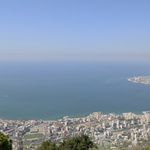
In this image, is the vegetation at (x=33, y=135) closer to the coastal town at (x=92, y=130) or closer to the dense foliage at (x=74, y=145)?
the coastal town at (x=92, y=130)

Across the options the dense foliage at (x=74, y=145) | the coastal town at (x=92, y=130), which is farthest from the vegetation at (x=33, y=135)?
the dense foliage at (x=74, y=145)

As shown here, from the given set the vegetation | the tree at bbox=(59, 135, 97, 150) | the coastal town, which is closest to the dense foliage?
the tree at bbox=(59, 135, 97, 150)

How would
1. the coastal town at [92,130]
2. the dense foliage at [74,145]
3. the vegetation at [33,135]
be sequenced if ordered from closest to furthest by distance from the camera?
the dense foliage at [74,145], the coastal town at [92,130], the vegetation at [33,135]

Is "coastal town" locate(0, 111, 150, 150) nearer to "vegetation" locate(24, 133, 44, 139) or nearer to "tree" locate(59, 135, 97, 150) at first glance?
"vegetation" locate(24, 133, 44, 139)

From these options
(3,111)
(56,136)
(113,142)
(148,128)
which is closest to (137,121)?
(148,128)

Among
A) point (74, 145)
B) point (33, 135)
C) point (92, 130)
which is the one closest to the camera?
point (74, 145)

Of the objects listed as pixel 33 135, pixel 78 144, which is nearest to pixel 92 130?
pixel 33 135

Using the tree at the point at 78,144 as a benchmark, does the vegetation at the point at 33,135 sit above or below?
below

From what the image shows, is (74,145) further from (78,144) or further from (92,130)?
(92,130)

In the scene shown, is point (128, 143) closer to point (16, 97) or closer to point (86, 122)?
point (86, 122)
